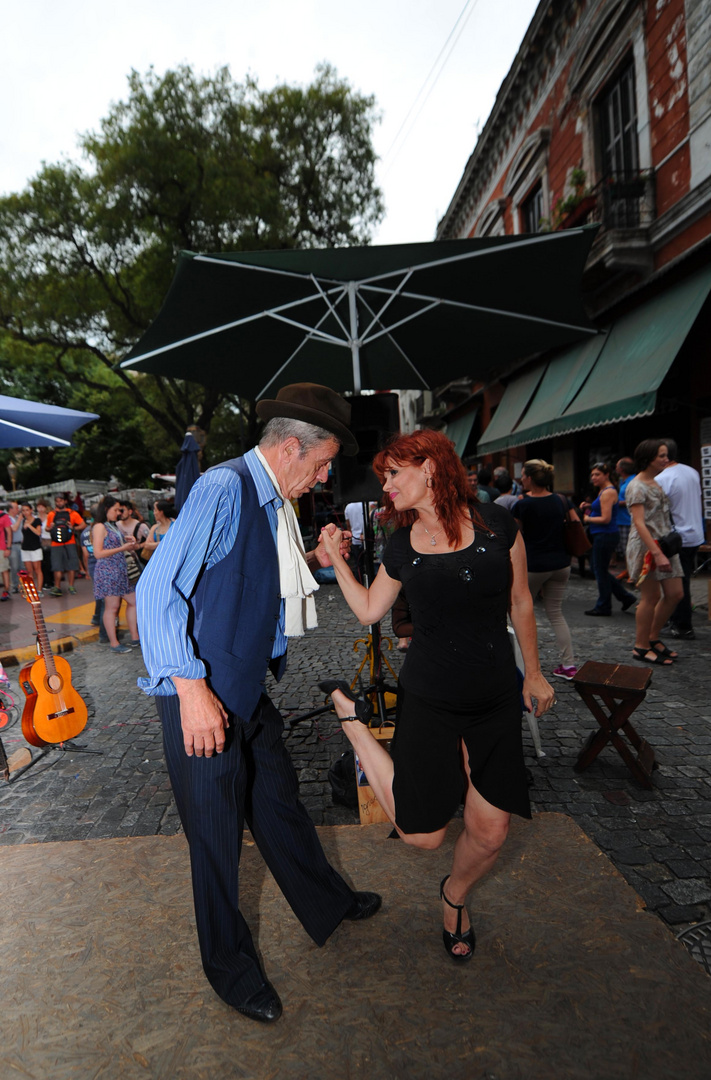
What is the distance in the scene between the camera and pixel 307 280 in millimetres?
4711

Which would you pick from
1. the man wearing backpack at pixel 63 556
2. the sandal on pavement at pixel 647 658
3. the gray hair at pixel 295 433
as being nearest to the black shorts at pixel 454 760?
the gray hair at pixel 295 433

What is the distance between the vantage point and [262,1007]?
1969 millimetres

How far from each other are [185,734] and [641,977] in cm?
173

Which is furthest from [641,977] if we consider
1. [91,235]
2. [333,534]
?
[91,235]

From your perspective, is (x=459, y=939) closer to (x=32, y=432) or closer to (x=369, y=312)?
(x=369, y=312)

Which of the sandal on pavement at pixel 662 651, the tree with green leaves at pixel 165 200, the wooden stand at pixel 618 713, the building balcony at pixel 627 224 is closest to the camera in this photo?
the wooden stand at pixel 618 713

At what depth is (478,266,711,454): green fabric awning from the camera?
8406mm

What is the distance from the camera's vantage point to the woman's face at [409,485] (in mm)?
2307

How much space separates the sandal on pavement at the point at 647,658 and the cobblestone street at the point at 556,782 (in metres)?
0.12

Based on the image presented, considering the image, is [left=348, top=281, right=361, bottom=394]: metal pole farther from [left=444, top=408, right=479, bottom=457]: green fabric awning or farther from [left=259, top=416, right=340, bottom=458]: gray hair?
[left=444, top=408, right=479, bottom=457]: green fabric awning

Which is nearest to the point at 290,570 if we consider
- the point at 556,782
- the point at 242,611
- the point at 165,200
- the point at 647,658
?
the point at 242,611

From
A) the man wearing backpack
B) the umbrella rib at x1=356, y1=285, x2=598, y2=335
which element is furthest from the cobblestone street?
the man wearing backpack

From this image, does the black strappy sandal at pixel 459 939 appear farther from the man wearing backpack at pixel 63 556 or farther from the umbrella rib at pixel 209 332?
the man wearing backpack at pixel 63 556

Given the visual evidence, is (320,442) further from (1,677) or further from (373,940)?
(1,677)
